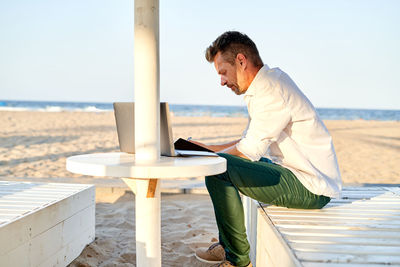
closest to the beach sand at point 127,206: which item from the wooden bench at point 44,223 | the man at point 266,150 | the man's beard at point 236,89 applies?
the wooden bench at point 44,223

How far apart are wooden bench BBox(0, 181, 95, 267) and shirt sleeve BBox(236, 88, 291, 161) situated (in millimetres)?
1193

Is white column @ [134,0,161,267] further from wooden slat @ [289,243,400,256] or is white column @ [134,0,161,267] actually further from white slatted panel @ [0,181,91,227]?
white slatted panel @ [0,181,91,227]

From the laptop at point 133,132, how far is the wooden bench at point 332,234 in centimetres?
51

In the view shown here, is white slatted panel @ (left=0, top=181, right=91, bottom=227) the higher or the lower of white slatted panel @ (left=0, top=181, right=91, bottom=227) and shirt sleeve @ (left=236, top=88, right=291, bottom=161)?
the lower

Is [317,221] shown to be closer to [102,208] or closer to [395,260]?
[395,260]

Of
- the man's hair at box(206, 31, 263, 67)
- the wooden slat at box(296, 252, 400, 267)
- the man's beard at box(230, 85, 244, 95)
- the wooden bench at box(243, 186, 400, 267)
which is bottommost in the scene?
the wooden bench at box(243, 186, 400, 267)

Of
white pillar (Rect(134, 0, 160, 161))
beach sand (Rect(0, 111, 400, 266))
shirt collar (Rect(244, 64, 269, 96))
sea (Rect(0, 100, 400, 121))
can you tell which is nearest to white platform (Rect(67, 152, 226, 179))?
white pillar (Rect(134, 0, 160, 161))

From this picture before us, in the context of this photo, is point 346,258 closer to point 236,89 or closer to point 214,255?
point 236,89

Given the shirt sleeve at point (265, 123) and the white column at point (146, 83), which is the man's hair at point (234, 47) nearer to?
the shirt sleeve at point (265, 123)

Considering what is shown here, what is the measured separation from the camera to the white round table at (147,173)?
1.37 metres

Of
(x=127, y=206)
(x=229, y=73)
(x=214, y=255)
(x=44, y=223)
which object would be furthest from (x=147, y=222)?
(x=127, y=206)

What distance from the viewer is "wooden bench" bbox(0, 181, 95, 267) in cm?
191

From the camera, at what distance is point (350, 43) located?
1561 inches

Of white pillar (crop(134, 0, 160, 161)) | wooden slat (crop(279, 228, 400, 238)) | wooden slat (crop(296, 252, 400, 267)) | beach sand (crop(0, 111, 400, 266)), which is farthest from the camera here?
beach sand (crop(0, 111, 400, 266))
